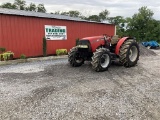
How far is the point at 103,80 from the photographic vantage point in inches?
278

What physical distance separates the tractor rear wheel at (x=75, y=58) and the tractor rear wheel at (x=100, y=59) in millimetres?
1494

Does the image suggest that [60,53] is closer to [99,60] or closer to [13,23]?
[13,23]

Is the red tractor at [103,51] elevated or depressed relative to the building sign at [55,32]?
depressed

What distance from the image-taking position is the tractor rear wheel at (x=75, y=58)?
9354mm

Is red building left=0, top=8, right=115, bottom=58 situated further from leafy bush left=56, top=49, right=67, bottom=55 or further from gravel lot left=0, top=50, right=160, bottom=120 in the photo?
gravel lot left=0, top=50, right=160, bottom=120

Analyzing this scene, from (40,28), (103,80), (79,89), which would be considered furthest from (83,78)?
(40,28)

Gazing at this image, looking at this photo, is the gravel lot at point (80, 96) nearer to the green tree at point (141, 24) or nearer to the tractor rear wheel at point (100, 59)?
the tractor rear wheel at point (100, 59)

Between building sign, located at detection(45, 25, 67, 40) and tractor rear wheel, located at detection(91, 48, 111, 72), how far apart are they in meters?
7.08

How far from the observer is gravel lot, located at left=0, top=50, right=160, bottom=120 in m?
4.27

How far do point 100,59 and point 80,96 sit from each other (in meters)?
2.94

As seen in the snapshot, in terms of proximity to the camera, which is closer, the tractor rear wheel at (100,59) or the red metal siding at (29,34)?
the tractor rear wheel at (100,59)

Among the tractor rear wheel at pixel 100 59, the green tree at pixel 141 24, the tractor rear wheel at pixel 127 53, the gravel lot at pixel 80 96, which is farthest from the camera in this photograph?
the green tree at pixel 141 24

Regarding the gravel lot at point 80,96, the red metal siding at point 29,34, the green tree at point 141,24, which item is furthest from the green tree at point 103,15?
the gravel lot at point 80,96

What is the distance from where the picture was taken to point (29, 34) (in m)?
13.4
